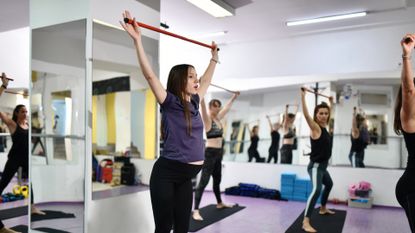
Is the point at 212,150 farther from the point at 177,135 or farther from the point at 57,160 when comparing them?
the point at 177,135

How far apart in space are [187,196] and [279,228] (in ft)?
7.46

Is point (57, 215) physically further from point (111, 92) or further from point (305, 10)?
point (305, 10)

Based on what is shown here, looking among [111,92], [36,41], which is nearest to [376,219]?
[111,92]

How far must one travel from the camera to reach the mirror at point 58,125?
274 centimetres

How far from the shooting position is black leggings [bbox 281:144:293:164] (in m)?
5.95

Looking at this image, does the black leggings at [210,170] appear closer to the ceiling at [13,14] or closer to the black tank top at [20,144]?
the black tank top at [20,144]

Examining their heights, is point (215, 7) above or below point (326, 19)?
below

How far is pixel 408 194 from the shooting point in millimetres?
1835

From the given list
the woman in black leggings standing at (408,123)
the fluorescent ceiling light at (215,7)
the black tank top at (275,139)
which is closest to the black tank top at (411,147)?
the woman in black leggings standing at (408,123)

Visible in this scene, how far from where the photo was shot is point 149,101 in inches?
129

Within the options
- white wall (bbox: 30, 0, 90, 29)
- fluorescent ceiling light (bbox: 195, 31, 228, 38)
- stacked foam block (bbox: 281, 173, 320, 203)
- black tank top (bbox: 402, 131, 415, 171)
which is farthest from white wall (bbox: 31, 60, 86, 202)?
stacked foam block (bbox: 281, 173, 320, 203)

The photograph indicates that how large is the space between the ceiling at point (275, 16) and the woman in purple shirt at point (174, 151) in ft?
Answer: 8.82

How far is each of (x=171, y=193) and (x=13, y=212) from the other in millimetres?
3609

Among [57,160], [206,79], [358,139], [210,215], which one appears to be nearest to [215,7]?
[206,79]
